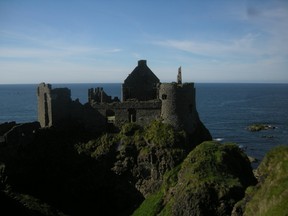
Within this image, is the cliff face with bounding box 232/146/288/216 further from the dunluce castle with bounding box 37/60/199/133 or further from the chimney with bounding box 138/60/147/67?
the chimney with bounding box 138/60/147/67

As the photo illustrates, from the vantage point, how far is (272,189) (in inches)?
1008

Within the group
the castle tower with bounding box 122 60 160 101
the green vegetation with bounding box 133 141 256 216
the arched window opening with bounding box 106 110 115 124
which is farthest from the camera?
the castle tower with bounding box 122 60 160 101

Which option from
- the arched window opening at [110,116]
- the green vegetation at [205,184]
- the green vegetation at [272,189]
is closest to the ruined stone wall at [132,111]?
the arched window opening at [110,116]

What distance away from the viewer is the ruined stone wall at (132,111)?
47.2 m

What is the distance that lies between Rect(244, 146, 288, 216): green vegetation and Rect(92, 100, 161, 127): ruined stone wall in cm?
1779

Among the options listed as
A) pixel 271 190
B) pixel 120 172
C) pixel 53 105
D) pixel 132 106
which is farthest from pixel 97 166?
pixel 271 190

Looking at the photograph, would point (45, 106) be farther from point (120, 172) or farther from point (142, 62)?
point (142, 62)

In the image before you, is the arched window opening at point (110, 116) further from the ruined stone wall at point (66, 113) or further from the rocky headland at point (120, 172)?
the rocky headland at point (120, 172)

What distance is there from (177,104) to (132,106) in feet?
17.4

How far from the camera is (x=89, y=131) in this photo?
1953 inches

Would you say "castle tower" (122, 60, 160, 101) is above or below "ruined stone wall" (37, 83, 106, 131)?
above

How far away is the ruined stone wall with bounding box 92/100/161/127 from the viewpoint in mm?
47219

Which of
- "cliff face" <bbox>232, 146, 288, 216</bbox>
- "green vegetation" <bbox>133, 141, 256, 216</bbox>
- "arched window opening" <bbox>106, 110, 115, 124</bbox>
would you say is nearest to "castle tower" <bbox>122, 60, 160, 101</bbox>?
"arched window opening" <bbox>106, 110, 115, 124</bbox>

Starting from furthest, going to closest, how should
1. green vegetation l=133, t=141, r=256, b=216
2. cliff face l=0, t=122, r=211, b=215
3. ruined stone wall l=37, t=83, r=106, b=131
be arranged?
ruined stone wall l=37, t=83, r=106, b=131 → cliff face l=0, t=122, r=211, b=215 → green vegetation l=133, t=141, r=256, b=216
